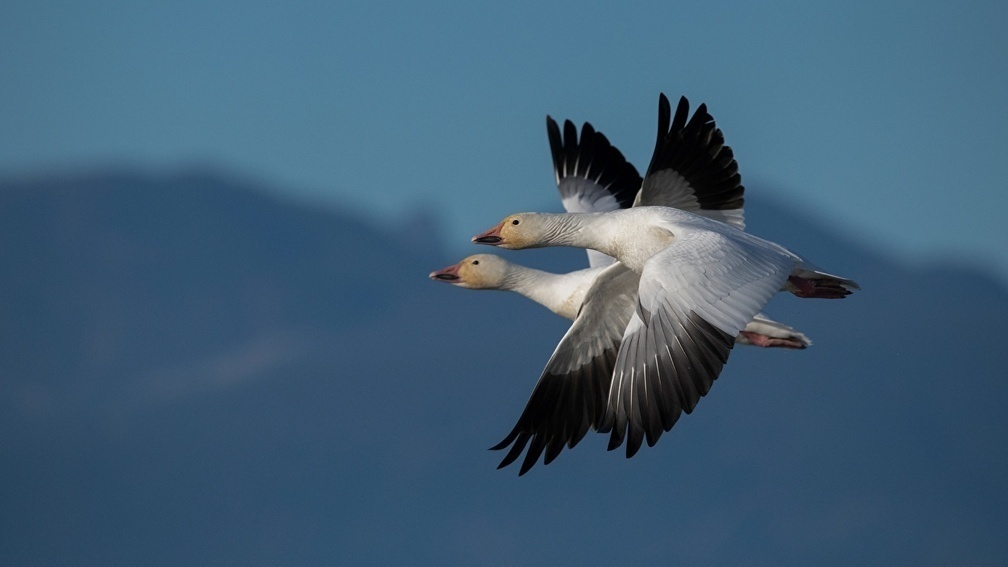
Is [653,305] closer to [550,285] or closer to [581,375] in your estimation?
[581,375]

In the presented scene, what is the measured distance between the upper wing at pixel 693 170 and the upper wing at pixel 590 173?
165cm

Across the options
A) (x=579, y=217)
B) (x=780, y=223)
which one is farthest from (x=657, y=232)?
(x=780, y=223)

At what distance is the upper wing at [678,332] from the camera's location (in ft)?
21.8

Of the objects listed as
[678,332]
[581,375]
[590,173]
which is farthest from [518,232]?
[590,173]

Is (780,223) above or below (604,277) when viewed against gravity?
below

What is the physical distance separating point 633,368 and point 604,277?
4.75 ft

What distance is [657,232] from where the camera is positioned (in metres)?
7.64

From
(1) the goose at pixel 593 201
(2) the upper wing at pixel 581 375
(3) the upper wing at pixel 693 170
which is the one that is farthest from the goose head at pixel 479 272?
(2) the upper wing at pixel 581 375

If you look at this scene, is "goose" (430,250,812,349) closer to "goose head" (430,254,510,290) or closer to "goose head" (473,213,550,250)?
"goose head" (430,254,510,290)

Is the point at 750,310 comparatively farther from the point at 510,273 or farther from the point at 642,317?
the point at 510,273

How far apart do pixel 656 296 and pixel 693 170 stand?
2202mm

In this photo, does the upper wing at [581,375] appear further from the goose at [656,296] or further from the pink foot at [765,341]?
the pink foot at [765,341]

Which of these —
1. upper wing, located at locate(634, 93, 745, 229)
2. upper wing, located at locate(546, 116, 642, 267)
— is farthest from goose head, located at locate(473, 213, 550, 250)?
upper wing, located at locate(546, 116, 642, 267)

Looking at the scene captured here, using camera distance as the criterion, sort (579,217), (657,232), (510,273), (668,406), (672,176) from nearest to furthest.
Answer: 1. (668,406)
2. (657,232)
3. (579,217)
4. (672,176)
5. (510,273)
